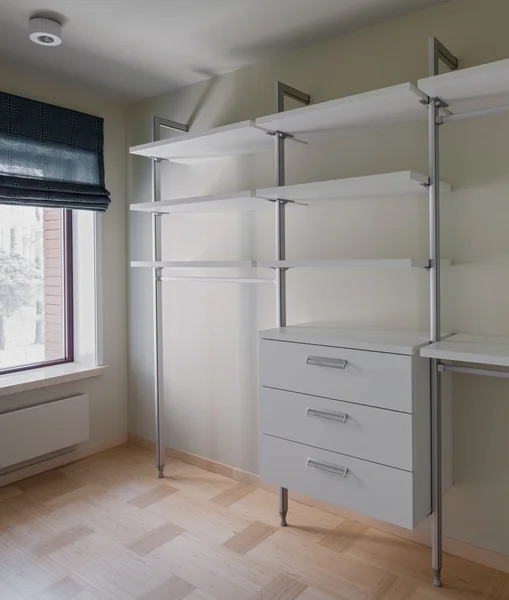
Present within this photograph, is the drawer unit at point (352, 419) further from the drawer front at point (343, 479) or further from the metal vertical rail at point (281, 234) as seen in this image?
the metal vertical rail at point (281, 234)

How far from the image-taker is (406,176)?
1.80 metres

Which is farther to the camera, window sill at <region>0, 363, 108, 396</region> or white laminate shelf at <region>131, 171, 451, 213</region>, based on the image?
window sill at <region>0, 363, 108, 396</region>

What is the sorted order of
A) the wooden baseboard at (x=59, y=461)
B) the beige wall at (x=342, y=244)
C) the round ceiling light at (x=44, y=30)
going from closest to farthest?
1. the beige wall at (x=342, y=244)
2. the round ceiling light at (x=44, y=30)
3. the wooden baseboard at (x=59, y=461)

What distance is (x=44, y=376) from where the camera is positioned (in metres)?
3.08

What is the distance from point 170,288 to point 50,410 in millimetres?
975

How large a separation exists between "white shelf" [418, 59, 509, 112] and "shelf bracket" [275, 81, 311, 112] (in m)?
0.75

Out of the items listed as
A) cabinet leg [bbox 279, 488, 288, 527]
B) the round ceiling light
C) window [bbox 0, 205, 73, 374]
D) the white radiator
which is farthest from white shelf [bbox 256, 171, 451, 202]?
the white radiator

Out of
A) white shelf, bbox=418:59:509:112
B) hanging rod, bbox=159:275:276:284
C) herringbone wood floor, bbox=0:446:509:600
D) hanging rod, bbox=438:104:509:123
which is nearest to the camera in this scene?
white shelf, bbox=418:59:509:112

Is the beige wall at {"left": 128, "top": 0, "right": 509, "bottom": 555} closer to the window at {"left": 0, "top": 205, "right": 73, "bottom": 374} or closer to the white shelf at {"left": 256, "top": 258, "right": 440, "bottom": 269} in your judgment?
the white shelf at {"left": 256, "top": 258, "right": 440, "bottom": 269}

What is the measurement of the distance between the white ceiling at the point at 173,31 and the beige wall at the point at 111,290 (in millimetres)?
345

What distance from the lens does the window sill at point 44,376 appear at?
2898mm

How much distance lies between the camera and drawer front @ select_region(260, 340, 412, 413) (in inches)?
73.8

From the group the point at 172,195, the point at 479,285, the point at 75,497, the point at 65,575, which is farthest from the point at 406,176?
the point at 75,497

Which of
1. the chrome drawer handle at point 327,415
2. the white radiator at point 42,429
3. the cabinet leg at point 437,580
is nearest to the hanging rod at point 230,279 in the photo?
the chrome drawer handle at point 327,415
